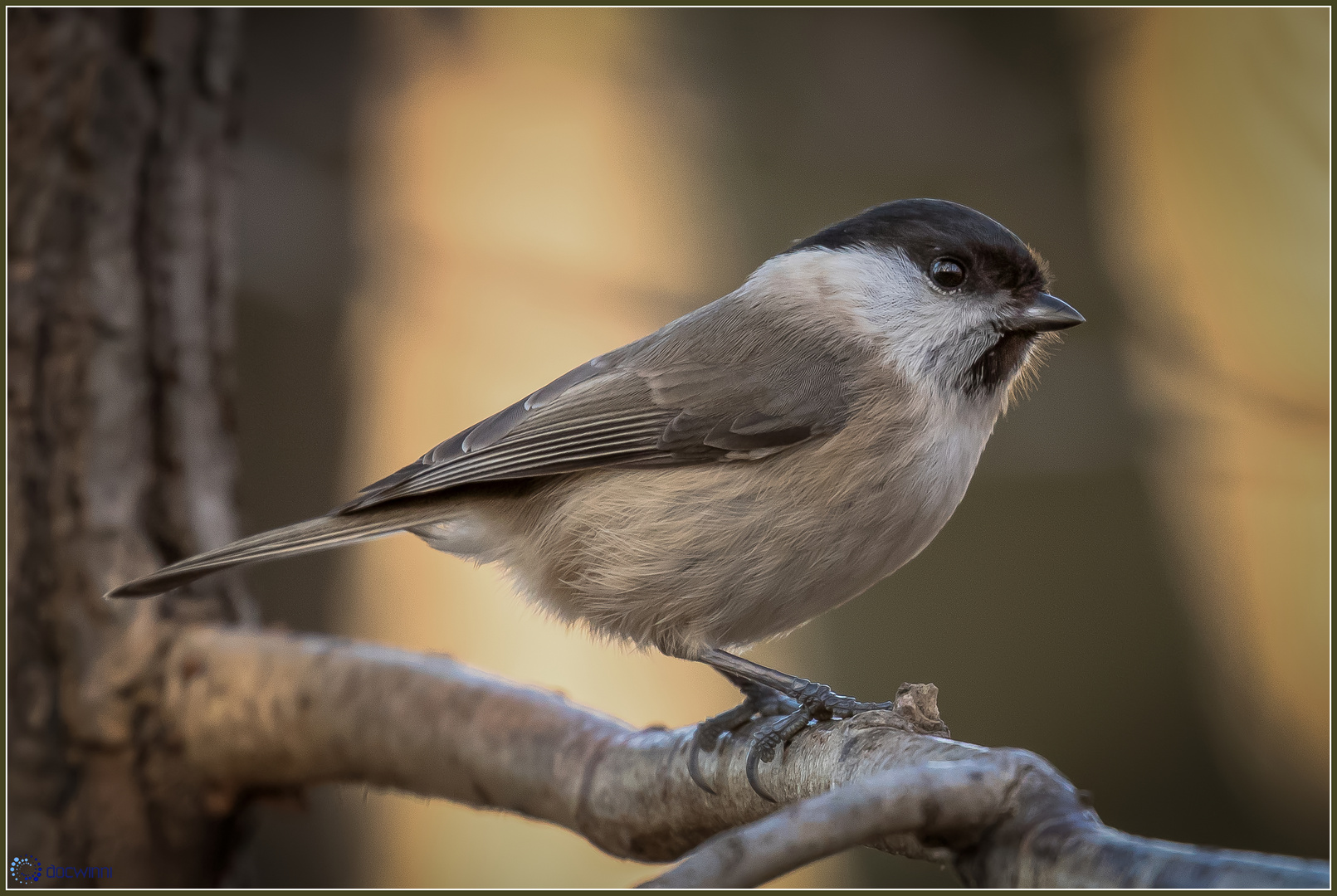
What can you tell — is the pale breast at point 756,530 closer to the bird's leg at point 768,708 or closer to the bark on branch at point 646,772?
the bird's leg at point 768,708

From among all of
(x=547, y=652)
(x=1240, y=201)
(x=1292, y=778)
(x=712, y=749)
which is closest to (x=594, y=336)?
(x=547, y=652)

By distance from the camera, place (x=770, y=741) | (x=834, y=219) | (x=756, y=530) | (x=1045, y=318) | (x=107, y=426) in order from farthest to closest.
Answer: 1. (x=834, y=219)
2. (x=107, y=426)
3. (x=1045, y=318)
4. (x=756, y=530)
5. (x=770, y=741)

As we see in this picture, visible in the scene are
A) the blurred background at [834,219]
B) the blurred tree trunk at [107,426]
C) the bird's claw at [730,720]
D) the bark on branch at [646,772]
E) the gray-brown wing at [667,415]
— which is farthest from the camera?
the blurred background at [834,219]

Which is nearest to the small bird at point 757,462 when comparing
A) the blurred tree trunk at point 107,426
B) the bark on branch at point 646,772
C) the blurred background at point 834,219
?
the bark on branch at point 646,772

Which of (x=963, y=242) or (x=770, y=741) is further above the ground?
(x=963, y=242)

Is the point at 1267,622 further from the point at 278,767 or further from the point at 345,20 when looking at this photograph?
the point at 345,20

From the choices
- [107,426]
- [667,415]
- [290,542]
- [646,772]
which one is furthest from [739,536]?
[107,426]

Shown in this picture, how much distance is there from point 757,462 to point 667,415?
178 millimetres

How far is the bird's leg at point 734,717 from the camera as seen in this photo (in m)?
1.35

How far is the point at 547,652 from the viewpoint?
2941mm

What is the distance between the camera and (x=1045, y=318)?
151 cm

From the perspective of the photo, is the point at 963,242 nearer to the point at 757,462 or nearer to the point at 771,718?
the point at 757,462

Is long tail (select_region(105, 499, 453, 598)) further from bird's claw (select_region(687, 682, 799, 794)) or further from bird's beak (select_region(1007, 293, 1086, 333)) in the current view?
bird's beak (select_region(1007, 293, 1086, 333))

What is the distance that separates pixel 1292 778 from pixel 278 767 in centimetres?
301
